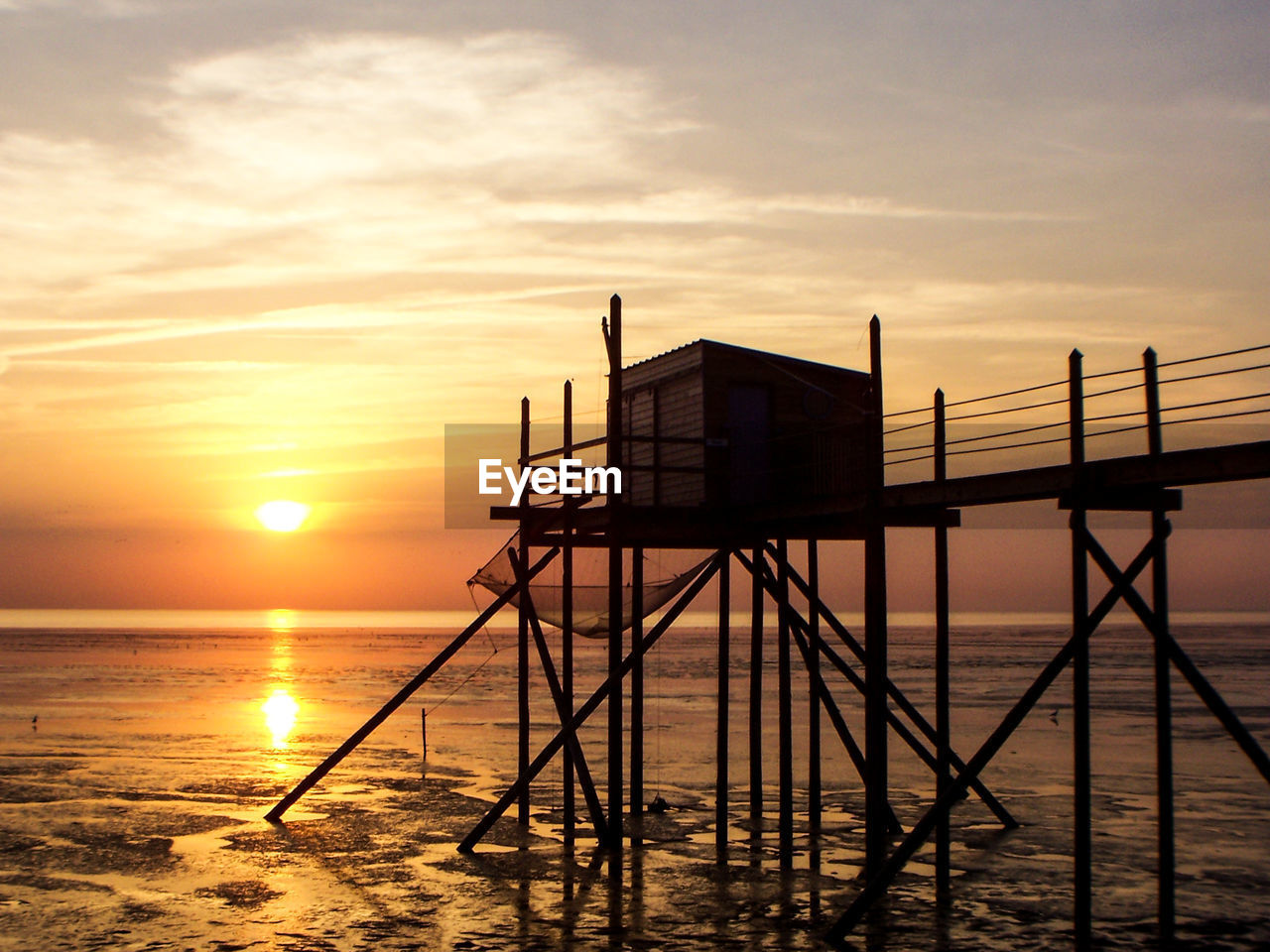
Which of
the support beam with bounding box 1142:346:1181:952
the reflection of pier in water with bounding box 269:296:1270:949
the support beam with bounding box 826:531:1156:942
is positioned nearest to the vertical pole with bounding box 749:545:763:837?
the reflection of pier in water with bounding box 269:296:1270:949

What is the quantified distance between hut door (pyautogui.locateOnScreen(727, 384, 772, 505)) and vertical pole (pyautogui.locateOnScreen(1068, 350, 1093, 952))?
297 inches

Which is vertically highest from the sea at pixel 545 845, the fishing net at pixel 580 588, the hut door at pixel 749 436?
the hut door at pixel 749 436

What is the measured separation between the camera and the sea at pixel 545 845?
48.6ft

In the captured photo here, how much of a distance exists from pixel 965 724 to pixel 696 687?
61.8 ft

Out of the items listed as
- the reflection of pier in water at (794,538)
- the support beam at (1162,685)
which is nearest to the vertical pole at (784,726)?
the reflection of pier in water at (794,538)

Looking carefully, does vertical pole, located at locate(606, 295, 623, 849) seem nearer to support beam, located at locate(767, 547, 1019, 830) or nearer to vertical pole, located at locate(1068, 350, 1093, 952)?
support beam, located at locate(767, 547, 1019, 830)

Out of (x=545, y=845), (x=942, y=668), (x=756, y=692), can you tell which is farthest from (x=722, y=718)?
(x=942, y=668)

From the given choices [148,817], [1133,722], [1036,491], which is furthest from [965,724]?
[1036,491]

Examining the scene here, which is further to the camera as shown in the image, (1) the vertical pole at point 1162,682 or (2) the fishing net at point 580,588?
(2) the fishing net at point 580,588

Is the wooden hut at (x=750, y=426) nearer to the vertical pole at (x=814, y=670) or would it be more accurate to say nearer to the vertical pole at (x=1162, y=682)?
the vertical pole at (x=814, y=670)

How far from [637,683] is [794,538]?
137 inches

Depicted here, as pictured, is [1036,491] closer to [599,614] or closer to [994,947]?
[994,947]

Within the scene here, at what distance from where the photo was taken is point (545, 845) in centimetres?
1994

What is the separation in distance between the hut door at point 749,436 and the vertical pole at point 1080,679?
7.55 meters
